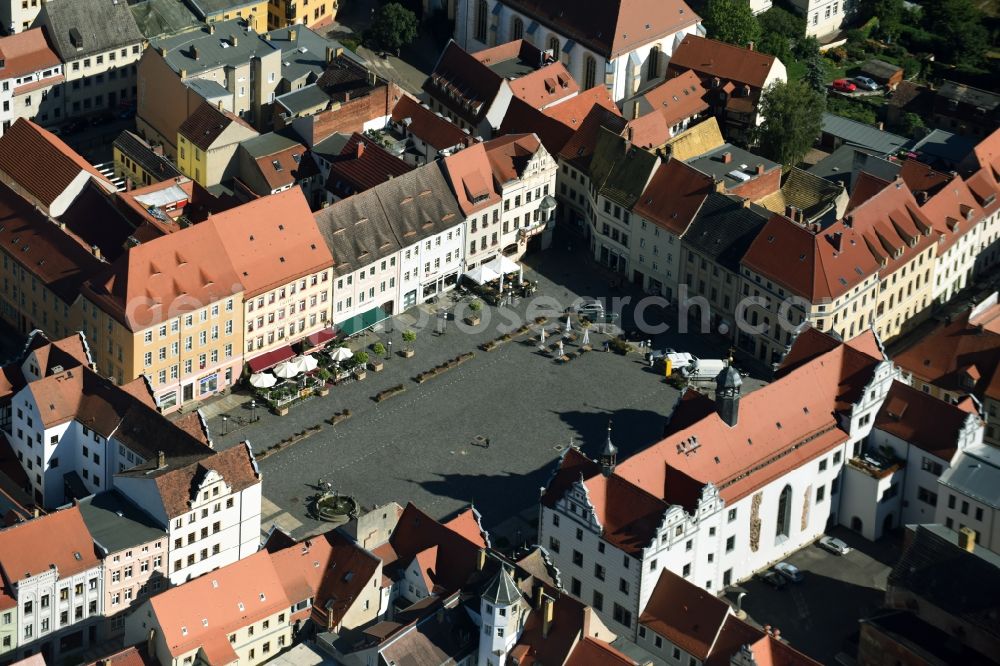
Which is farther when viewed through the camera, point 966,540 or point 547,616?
point 966,540

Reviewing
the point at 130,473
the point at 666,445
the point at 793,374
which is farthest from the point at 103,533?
the point at 793,374

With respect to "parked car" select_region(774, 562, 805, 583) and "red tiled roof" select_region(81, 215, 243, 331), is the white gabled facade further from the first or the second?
"red tiled roof" select_region(81, 215, 243, 331)

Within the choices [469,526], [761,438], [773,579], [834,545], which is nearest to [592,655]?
[469,526]

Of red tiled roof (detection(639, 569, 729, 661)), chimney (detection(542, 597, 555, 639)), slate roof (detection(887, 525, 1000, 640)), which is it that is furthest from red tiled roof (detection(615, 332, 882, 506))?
chimney (detection(542, 597, 555, 639))

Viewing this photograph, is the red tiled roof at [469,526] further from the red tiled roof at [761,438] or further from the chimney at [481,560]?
the red tiled roof at [761,438]

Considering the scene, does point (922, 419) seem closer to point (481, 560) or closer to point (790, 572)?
point (790, 572)

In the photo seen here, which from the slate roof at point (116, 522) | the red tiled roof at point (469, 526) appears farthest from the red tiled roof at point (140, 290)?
the red tiled roof at point (469, 526)
